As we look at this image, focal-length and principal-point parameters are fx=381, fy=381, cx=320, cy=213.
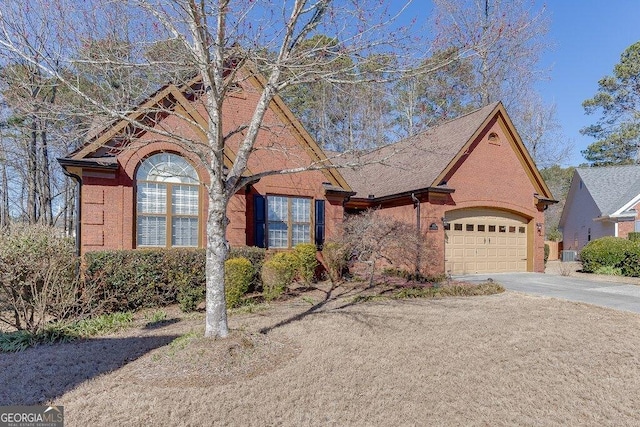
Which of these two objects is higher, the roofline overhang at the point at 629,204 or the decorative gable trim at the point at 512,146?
the decorative gable trim at the point at 512,146

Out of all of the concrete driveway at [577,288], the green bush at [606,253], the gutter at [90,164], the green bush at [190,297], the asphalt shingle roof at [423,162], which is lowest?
the concrete driveway at [577,288]

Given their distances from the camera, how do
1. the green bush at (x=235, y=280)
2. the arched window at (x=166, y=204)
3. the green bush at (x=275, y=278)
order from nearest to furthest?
the green bush at (x=235, y=280) → the green bush at (x=275, y=278) → the arched window at (x=166, y=204)

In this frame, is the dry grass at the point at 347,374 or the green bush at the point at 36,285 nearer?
the dry grass at the point at 347,374

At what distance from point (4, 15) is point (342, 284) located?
9740mm

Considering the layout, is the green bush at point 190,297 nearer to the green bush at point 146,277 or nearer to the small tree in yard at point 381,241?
the green bush at point 146,277

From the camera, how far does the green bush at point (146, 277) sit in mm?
8016

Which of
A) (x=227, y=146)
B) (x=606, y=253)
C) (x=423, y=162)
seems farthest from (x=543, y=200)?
(x=227, y=146)

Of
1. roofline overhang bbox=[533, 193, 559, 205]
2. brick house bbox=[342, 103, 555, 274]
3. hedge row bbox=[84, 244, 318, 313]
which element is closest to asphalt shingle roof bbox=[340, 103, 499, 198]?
brick house bbox=[342, 103, 555, 274]

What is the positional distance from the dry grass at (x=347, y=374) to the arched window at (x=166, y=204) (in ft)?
13.1

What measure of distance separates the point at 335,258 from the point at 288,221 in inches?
77.7

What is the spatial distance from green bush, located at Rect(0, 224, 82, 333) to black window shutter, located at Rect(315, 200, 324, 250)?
24.3 feet

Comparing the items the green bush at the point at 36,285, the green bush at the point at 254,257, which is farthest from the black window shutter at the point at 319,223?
the green bush at the point at 36,285

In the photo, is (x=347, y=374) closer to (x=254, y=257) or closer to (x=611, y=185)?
(x=254, y=257)

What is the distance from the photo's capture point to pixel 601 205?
22156mm
